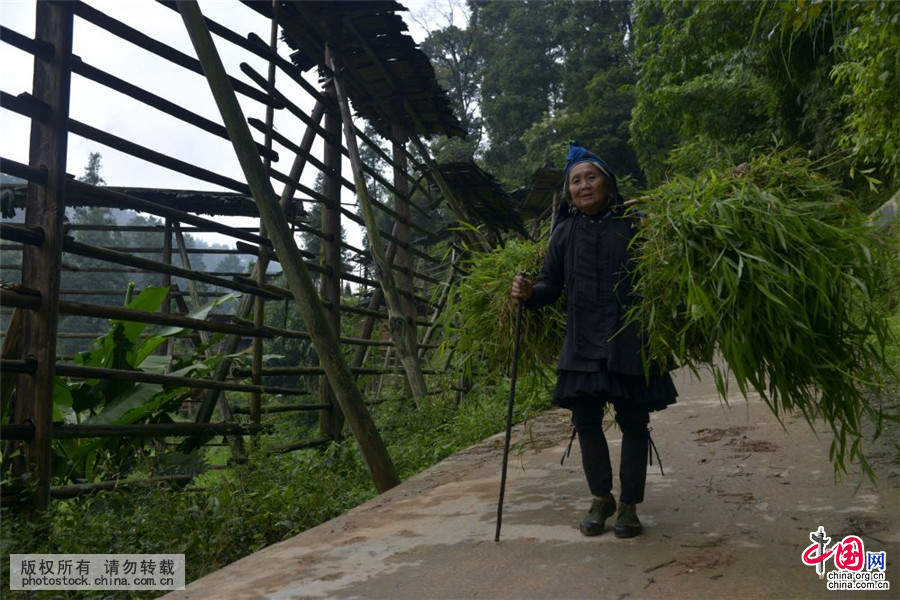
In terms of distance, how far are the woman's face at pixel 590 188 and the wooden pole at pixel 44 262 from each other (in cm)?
221

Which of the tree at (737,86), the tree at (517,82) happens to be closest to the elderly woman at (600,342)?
the tree at (737,86)

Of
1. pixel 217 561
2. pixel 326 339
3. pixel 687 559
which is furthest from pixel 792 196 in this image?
pixel 217 561

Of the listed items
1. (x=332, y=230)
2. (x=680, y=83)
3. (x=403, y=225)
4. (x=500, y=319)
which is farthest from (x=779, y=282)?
(x=680, y=83)

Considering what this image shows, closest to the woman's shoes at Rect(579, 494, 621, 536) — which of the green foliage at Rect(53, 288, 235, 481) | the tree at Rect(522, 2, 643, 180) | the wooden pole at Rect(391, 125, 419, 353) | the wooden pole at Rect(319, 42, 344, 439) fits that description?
the green foliage at Rect(53, 288, 235, 481)

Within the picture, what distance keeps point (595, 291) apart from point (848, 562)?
1.35 m

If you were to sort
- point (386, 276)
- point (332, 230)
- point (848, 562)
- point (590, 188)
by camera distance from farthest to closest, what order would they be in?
point (332, 230) < point (386, 276) < point (590, 188) < point (848, 562)

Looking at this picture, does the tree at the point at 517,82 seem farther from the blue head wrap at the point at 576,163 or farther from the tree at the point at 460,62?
the blue head wrap at the point at 576,163

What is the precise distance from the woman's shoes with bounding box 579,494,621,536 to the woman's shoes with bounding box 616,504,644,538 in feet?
0.21

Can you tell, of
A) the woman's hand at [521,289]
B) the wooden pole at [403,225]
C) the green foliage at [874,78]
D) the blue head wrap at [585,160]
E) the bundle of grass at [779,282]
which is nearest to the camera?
the bundle of grass at [779,282]

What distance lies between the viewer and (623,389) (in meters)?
2.96

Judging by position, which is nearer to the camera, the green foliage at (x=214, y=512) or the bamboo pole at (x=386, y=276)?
the green foliage at (x=214, y=512)

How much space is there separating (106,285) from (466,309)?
38.9 m

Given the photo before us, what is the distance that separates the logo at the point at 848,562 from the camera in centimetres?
215

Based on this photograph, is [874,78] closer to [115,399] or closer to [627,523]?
[627,523]
